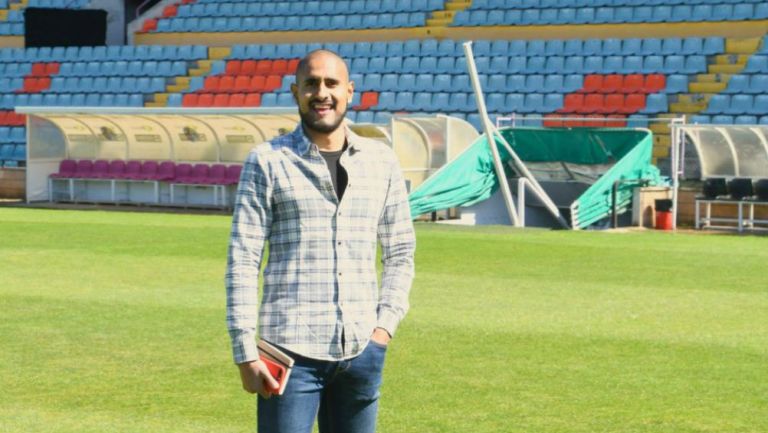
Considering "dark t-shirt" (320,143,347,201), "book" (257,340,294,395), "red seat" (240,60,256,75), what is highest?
"red seat" (240,60,256,75)

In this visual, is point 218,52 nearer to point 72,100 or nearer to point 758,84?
point 72,100

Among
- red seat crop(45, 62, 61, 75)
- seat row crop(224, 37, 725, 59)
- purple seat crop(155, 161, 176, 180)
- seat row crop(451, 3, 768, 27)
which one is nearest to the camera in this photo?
purple seat crop(155, 161, 176, 180)

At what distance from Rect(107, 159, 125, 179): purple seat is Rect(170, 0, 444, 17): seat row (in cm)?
967

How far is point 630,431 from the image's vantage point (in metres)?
8.28

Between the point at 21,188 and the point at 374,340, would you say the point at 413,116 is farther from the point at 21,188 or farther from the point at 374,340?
the point at 374,340

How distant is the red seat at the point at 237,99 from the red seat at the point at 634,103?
985 centimetres

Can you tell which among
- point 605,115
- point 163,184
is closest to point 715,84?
point 605,115

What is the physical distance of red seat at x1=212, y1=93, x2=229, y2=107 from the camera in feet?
119

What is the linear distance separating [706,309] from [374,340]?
934 cm

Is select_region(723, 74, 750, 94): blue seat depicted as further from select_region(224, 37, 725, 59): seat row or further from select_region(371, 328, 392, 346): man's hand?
select_region(371, 328, 392, 346): man's hand

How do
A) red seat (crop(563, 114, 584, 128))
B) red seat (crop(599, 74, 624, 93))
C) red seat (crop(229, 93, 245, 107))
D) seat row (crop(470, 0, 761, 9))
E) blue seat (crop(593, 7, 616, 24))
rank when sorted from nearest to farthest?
red seat (crop(563, 114, 584, 128))
red seat (crop(599, 74, 624, 93))
seat row (crop(470, 0, 761, 9))
blue seat (crop(593, 7, 616, 24))
red seat (crop(229, 93, 245, 107))

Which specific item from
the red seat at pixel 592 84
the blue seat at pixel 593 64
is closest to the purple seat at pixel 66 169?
the red seat at pixel 592 84

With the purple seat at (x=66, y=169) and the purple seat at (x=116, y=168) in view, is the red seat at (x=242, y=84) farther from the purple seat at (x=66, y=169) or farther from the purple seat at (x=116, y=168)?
the purple seat at (x=66, y=169)

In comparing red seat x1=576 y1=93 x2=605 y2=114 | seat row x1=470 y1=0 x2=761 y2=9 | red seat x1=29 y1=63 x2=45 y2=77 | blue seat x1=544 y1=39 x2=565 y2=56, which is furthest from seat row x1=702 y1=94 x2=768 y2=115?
red seat x1=29 y1=63 x2=45 y2=77
